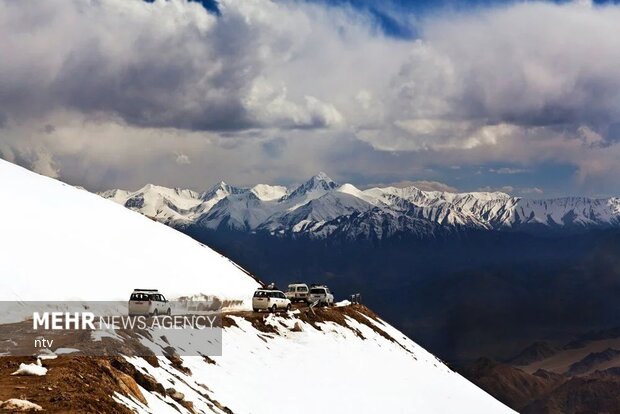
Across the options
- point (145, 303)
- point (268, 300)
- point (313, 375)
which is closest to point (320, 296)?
point (268, 300)

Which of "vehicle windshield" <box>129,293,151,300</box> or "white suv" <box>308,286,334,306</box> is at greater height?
"vehicle windshield" <box>129,293,151,300</box>

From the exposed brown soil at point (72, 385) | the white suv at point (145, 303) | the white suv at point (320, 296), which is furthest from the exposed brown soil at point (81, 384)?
the white suv at point (320, 296)

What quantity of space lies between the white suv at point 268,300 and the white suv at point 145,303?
16447mm

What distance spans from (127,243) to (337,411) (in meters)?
32.7

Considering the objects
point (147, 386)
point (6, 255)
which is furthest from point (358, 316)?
point (147, 386)

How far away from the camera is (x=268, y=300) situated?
63875mm

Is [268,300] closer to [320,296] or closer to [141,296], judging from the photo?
[141,296]

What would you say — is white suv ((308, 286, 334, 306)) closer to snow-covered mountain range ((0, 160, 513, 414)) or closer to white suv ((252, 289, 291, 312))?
snow-covered mountain range ((0, 160, 513, 414))

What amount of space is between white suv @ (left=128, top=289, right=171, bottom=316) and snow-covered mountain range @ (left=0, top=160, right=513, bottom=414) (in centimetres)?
388

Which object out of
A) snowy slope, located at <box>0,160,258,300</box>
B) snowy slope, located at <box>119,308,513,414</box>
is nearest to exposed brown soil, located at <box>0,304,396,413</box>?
snowy slope, located at <box>119,308,513,414</box>

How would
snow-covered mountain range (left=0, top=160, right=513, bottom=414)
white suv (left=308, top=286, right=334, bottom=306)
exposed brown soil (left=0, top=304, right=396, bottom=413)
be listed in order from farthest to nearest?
white suv (left=308, top=286, right=334, bottom=306), snow-covered mountain range (left=0, top=160, right=513, bottom=414), exposed brown soil (left=0, top=304, right=396, bottom=413)

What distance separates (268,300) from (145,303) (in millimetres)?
18481

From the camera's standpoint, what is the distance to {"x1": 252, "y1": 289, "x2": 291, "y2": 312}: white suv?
6397cm

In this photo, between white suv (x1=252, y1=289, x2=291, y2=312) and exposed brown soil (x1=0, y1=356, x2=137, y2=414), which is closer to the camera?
exposed brown soil (x1=0, y1=356, x2=137, y2=414)
